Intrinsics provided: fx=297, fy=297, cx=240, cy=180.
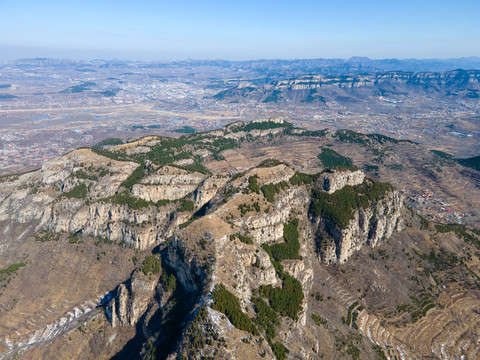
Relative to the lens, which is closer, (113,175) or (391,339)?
(391,339)

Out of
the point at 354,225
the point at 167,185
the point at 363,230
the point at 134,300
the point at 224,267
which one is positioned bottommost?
the point at 134,300

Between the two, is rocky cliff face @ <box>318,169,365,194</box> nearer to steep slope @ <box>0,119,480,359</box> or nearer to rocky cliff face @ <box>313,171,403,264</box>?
rocky cliff face @ <box>313,171,403,264</box>

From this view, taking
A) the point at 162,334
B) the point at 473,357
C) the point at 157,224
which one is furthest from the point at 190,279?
the point at 473,357

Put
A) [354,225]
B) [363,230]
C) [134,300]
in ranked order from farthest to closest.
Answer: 1. [363,230]
2. [354,225]
3. [134,300]

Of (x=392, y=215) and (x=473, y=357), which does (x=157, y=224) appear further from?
(x=473, y=357)

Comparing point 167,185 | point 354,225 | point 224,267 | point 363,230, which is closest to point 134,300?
point 224,267

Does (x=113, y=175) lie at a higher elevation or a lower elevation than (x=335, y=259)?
higher

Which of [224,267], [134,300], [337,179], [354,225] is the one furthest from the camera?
[337,179]

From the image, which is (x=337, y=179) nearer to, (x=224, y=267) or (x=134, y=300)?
(x=224, y=267)

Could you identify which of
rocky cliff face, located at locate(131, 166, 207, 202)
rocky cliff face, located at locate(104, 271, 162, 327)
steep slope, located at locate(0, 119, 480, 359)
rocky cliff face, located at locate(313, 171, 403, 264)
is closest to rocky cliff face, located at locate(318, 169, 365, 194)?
rocky cliff face, located at locate(313, 171, 403, 264)

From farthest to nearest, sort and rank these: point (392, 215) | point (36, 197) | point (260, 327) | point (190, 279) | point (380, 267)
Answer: point (36, 197)
point (392, 215)
point (380, 267)
point (190, 279)
point (260, 327)

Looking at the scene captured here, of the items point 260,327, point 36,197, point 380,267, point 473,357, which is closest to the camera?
point 260,327
